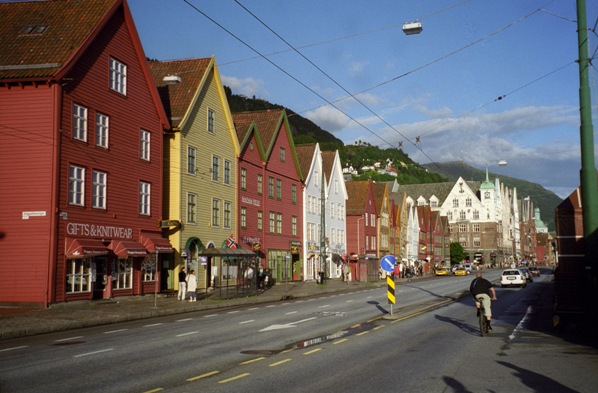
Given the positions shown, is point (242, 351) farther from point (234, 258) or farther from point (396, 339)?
point (234, 258)

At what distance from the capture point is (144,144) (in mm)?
34031

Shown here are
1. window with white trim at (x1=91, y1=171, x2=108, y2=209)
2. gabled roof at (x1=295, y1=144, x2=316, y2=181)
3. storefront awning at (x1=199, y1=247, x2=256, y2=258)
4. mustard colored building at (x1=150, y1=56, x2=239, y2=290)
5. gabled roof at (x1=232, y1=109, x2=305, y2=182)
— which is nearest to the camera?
window with white trim at (x1=91, y1=171, x2=108, y2=209)

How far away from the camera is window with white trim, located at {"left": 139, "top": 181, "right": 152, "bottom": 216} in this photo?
3334 centimetres

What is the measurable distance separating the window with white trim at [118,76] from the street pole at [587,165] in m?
22.1

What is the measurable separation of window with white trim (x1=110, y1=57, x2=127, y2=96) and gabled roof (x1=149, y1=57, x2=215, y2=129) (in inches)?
218

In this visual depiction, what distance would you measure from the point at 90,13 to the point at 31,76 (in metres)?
5.09

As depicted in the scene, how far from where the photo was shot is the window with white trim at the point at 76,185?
1080 inches

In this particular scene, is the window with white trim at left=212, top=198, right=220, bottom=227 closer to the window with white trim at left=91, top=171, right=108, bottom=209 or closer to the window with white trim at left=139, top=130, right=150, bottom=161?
the window with white trim at left=139, top=130, right=150, bottom=161

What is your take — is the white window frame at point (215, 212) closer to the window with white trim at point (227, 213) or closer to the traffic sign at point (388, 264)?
the window with white trim at point (227, 213)

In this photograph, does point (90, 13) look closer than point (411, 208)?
Yes

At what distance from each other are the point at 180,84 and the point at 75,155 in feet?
43.9

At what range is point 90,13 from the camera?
29750 millimetres

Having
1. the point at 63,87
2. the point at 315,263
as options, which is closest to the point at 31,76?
the point at 63,87

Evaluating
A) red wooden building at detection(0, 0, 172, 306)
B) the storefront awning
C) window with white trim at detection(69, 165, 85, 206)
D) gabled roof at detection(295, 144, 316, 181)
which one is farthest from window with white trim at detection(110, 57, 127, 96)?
gabled roof at detection(295, 144, 316, 181)
